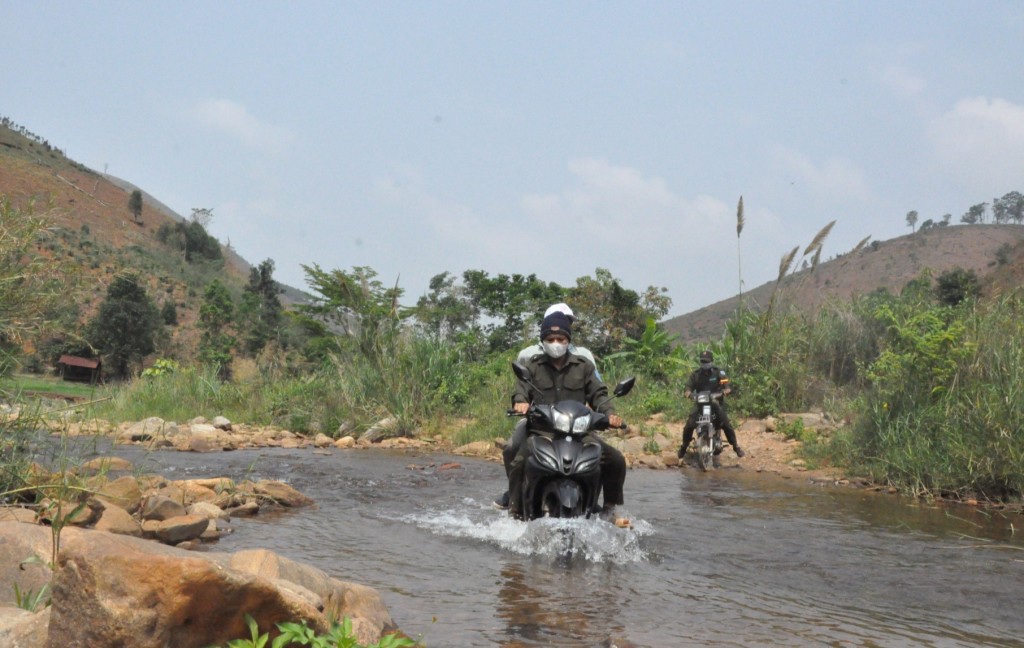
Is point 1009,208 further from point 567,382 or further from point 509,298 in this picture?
point 567,382

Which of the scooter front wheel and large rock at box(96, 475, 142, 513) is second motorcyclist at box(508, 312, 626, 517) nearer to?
large rock at box(96, 475, 142, 513)

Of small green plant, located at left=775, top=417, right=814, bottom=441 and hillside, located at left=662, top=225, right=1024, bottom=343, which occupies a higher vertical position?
hillside, located at left=662, top=225, right=1024, bottom=343

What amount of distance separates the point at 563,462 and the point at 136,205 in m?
82.6

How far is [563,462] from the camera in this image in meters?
5.89

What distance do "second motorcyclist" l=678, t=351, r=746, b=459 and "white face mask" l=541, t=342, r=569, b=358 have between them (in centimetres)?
681

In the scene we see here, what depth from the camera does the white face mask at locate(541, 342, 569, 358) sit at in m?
6.73

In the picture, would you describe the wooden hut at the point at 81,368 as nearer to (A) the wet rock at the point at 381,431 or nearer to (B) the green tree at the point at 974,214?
(A) the wet rock at the point at 381,431

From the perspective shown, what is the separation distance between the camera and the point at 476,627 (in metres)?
4.36

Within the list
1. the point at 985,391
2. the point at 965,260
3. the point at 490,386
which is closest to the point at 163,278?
the point at 490,386

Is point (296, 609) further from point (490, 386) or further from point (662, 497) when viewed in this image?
point (490, 386)

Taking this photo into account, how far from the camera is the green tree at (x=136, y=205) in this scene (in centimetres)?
7931

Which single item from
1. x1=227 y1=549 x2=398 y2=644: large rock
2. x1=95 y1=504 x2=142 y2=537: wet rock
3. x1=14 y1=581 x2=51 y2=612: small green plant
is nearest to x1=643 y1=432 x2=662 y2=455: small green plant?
x1=95 y1=504 x2=142 y2=537: wet rock

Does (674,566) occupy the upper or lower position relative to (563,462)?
lower

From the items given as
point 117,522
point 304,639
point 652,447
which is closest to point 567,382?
point 117,522
